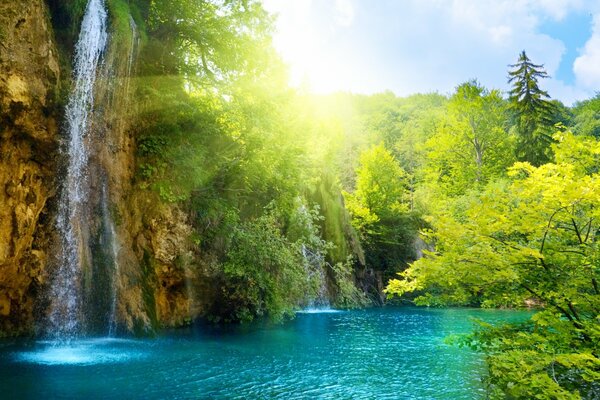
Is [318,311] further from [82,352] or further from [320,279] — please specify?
[82,352]

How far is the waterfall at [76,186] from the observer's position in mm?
12078

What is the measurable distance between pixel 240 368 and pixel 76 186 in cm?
762

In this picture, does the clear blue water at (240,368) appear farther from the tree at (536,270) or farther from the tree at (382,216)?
the tree at (382,216)

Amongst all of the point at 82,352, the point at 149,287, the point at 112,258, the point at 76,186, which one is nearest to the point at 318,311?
the point at 149,287

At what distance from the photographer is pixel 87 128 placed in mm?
12883

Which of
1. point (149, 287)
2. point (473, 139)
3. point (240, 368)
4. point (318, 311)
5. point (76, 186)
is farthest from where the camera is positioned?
point (473, 139)

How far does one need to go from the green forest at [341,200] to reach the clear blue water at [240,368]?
1.10 meters

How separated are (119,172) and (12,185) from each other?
3.42 m

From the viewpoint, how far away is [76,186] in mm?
12586

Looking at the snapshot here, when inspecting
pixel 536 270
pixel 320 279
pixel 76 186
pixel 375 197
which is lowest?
pixel 320 279

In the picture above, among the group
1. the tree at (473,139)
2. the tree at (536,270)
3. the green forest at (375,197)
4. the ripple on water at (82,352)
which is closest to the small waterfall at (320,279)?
the green forest at (375,197)

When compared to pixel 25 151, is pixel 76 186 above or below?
below

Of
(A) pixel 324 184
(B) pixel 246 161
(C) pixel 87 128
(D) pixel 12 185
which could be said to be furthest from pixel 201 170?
(A) pixel 324 184

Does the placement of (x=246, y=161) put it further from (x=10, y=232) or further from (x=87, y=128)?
(x=10, y=232)
